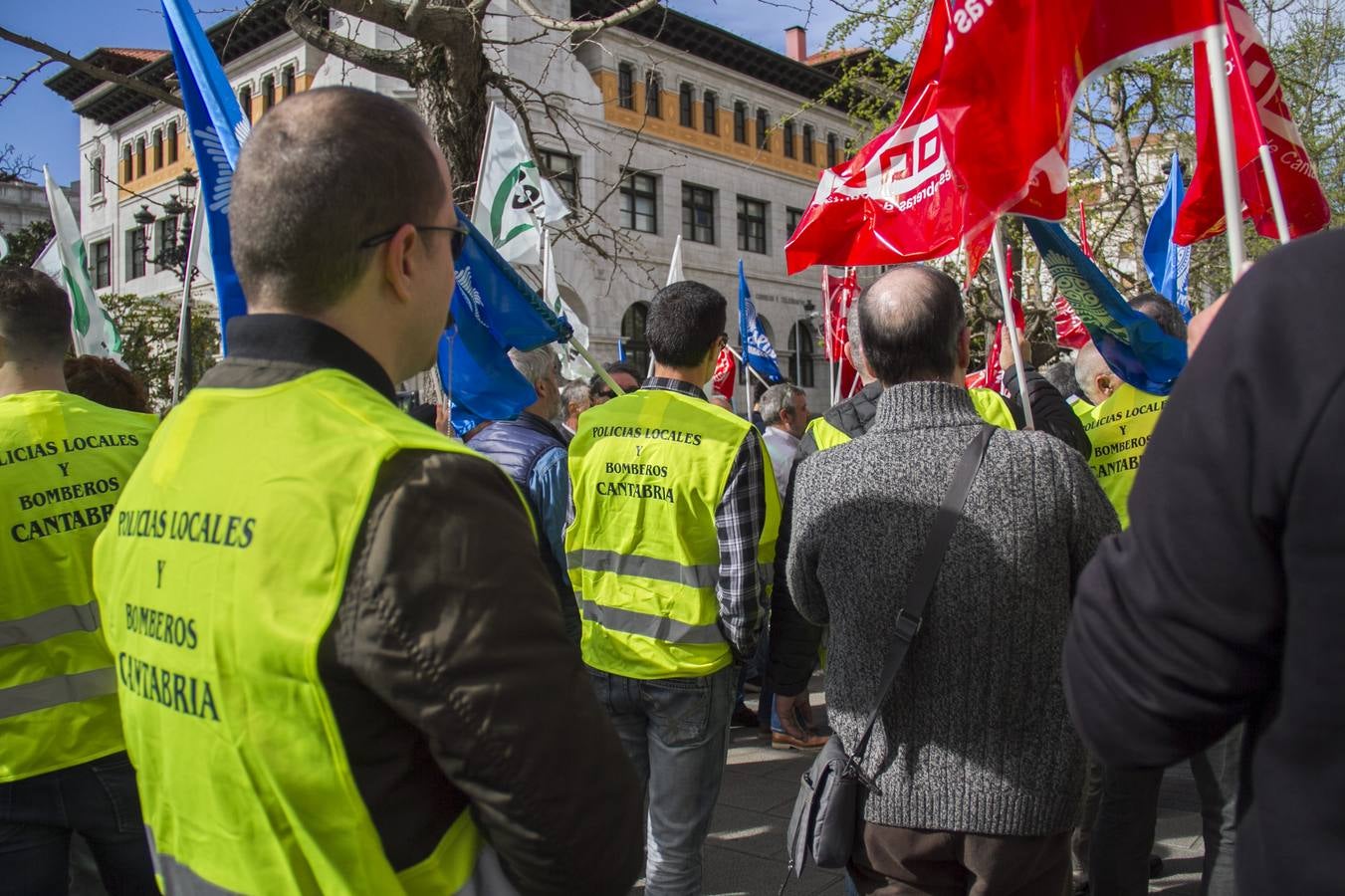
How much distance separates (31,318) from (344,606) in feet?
7.37

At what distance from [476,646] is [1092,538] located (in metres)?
1.55

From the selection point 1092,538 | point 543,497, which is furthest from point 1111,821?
point 543,497

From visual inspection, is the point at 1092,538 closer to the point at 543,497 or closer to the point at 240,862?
the point at 240,862

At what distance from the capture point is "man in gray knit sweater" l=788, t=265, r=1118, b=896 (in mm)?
2312

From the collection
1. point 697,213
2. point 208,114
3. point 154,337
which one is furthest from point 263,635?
point 697,213

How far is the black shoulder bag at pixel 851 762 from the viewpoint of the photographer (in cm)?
234

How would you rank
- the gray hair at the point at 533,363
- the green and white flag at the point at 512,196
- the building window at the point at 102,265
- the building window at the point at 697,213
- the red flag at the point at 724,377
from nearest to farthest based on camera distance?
the gray hair at the point at 533,363 < the green and white flag at the point at 512,196 < the red flag at the point at 724,377 < the building window at the point at 697,213 < the building window at the point at 102,265

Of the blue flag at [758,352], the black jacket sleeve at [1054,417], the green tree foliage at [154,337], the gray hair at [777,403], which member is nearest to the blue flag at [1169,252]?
the gray hair at [777,403]

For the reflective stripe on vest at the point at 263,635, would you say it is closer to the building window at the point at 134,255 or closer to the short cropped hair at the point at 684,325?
Result: the short cropped hair at the point at 684,325

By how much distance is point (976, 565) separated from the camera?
91.4 inches

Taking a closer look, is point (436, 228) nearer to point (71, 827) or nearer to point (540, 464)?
point (71, 827)

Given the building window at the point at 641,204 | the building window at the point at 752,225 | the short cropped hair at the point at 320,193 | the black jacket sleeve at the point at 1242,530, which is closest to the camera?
the black jacket sleeve at the point at 1242,530

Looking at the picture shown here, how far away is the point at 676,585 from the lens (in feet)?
11.5

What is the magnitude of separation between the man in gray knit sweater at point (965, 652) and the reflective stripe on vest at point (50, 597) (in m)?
1.88
